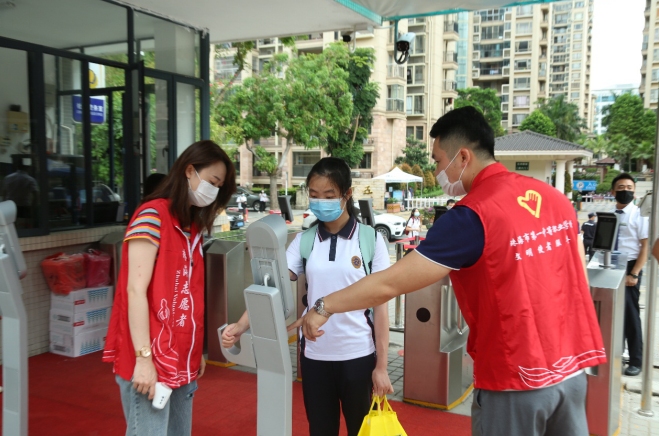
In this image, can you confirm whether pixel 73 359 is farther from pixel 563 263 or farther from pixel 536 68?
pixel 536 68

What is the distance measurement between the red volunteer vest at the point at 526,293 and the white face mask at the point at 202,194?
1035 millimetres

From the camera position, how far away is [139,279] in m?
1.90

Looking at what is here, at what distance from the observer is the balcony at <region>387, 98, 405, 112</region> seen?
38.0 metres

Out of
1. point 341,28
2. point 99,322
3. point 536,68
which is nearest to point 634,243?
point 341,28

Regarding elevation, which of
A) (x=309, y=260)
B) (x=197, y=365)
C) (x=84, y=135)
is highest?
(x=84, y=135)

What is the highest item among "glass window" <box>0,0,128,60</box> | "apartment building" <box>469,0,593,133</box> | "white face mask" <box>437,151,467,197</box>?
"apartment building" <box>469,0,593,133</box>

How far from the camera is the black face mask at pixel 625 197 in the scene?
5.14 m

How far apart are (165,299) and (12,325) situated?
0.90 m

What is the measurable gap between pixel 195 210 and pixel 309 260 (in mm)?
544

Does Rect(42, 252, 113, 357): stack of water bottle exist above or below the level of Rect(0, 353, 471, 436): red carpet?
above

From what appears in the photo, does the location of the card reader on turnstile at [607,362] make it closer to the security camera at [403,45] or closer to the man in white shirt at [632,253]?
the man in white shirt at [632,253]

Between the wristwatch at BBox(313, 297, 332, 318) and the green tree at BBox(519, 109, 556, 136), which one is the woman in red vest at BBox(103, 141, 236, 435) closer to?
the wristwatch at BBox(313, 297, 332, 318)

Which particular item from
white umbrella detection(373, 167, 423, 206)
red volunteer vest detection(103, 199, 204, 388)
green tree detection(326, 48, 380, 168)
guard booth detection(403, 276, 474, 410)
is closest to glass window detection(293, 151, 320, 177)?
green tree detection(326, 48, 380, 168)

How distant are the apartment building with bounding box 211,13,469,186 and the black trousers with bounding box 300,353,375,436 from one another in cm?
3286
